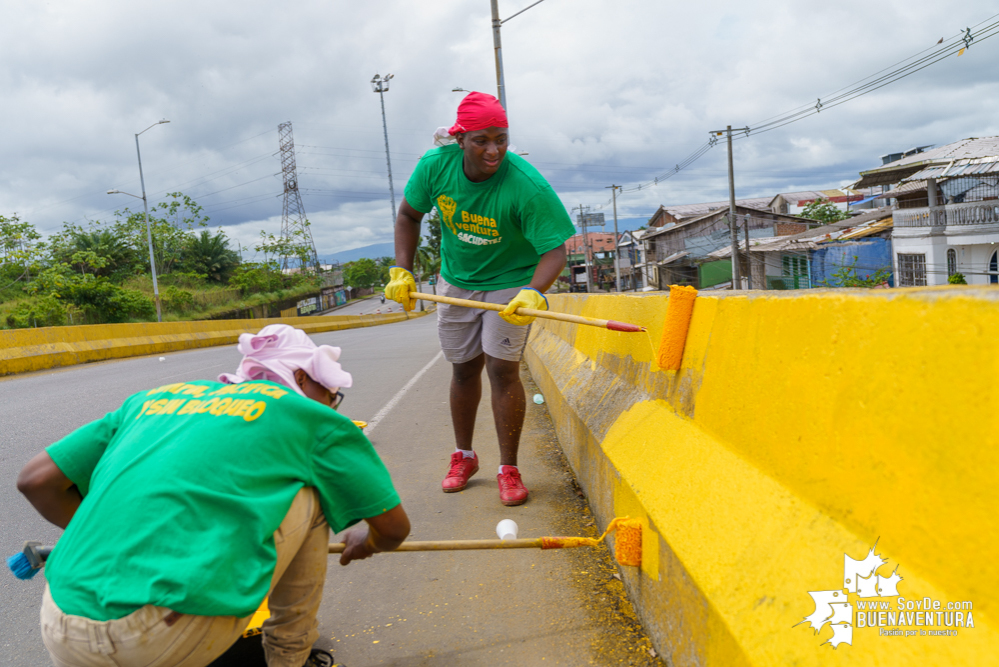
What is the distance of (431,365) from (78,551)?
9.09m

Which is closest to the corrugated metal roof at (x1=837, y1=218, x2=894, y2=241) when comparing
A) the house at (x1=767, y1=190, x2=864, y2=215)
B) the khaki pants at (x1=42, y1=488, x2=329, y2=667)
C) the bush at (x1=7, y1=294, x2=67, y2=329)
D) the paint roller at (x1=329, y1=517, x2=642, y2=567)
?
the house at (x1=767, y1=190, x2=864, y2=215)

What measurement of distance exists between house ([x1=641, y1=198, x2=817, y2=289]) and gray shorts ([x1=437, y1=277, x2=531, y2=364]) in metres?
53.9

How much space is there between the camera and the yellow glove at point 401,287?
3.84 m

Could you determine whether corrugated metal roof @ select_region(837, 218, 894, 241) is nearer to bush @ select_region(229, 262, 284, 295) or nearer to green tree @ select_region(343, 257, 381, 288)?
bush @ select_region(229, 262, 284, 295)

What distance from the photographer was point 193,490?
4.68ft

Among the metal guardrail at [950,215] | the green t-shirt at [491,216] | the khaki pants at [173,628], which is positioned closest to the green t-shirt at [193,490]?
the khaki pants at [173,628]

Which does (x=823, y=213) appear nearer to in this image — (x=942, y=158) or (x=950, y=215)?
(x=942, y=158)

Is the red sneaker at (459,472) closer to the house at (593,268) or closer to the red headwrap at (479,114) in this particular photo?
the red headwrap at (479,114)

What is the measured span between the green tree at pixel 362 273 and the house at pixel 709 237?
62834mm

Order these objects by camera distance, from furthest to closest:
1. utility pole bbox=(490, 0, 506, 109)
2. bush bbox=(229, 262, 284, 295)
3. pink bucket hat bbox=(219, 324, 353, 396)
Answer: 1. bush bbox=(229, 262, 284, 295)
2. utility pole bbox=(490, 0, 506, 109)
3. pink bucket hat bbox=(219, 324, 353, 396)

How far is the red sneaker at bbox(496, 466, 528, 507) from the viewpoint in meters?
3.49

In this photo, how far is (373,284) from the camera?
119250 millimetres

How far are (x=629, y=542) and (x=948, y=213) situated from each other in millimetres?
33589

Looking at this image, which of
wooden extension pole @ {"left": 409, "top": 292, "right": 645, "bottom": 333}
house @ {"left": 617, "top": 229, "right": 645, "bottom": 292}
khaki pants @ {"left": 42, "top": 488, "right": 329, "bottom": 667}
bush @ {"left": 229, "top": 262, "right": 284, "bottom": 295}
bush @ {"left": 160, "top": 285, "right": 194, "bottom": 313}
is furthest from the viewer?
house @ {"left": 617, "top": 229, "right": 645, "bottom": 292}
